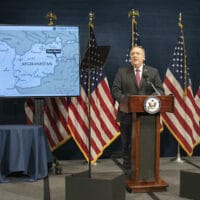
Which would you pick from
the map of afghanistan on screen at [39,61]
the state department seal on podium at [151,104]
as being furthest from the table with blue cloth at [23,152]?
the state department seal on podium at [151,104]

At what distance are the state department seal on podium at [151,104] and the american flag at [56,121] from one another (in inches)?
80.3

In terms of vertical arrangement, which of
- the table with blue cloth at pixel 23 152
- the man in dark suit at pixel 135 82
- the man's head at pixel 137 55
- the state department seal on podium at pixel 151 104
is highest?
the man's head at pixel 137 55

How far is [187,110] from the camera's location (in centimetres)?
622

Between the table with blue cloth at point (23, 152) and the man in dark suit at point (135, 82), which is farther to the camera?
the table with blue cloth at point (23, 152)

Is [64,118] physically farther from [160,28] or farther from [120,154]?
[160,28]

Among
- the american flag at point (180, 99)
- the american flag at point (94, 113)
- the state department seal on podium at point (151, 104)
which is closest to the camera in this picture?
the state department seal on podium at point (151, 104)

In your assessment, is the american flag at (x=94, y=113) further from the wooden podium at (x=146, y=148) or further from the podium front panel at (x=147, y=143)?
the podium front panel at (x=147, y=143)

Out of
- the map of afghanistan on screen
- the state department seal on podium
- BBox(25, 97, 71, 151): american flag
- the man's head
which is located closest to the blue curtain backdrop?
BBox(25, 97, 71, 151): american flag

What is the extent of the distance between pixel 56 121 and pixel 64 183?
4.46ft

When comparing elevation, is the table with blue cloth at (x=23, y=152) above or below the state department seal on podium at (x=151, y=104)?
below

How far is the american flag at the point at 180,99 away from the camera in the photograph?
6176 millimetres

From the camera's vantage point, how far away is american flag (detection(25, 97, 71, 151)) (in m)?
6.09

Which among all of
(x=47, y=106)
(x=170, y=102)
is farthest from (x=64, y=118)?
(x=170, y=102)

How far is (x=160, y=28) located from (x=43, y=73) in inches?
87.8
